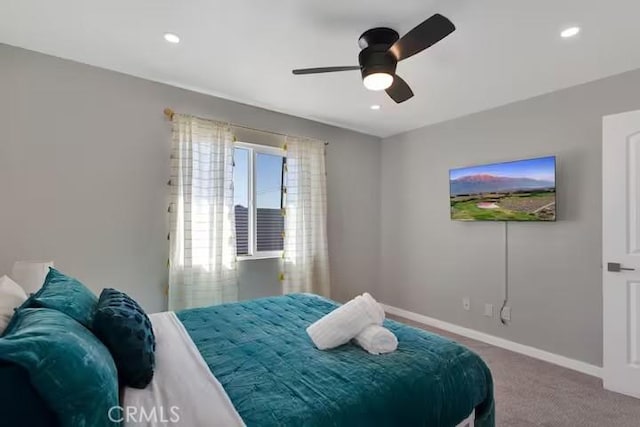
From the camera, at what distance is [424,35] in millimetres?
1697

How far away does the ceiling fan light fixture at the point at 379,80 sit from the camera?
2.00 meters

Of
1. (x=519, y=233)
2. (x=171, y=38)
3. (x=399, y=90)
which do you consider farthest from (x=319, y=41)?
(x=519, y=233)

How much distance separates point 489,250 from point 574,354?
1158 mm

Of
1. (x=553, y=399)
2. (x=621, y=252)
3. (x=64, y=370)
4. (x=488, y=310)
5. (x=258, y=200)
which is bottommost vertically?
(x=553, y=399)

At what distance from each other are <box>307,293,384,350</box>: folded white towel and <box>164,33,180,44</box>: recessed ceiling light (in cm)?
216

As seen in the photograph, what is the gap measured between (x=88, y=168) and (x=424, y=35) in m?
2.72

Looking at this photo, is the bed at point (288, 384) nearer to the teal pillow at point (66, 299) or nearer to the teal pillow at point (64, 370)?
the teal pillow at point (64, 370)

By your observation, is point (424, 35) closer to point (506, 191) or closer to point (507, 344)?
point (506, 191)

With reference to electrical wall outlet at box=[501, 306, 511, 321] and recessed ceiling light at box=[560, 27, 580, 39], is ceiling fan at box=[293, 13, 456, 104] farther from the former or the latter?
electrical wall outlet at box=[501, 306, 511, 321]

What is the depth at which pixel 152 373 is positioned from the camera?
124cm

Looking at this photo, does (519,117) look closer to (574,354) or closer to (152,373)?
(574,354)

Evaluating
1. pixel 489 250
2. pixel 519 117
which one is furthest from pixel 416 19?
pixel 489 250

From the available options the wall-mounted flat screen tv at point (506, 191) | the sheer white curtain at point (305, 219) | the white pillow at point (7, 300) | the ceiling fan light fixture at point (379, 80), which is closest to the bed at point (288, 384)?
the white pillow at point (7, 300)

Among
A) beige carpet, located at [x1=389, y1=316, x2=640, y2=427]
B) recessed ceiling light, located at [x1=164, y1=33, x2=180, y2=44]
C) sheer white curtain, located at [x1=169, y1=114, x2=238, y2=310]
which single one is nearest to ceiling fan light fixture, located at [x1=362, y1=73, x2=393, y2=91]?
recessed ceiling light, located at [x1=164, y1=33, x2=180, y2=44]
